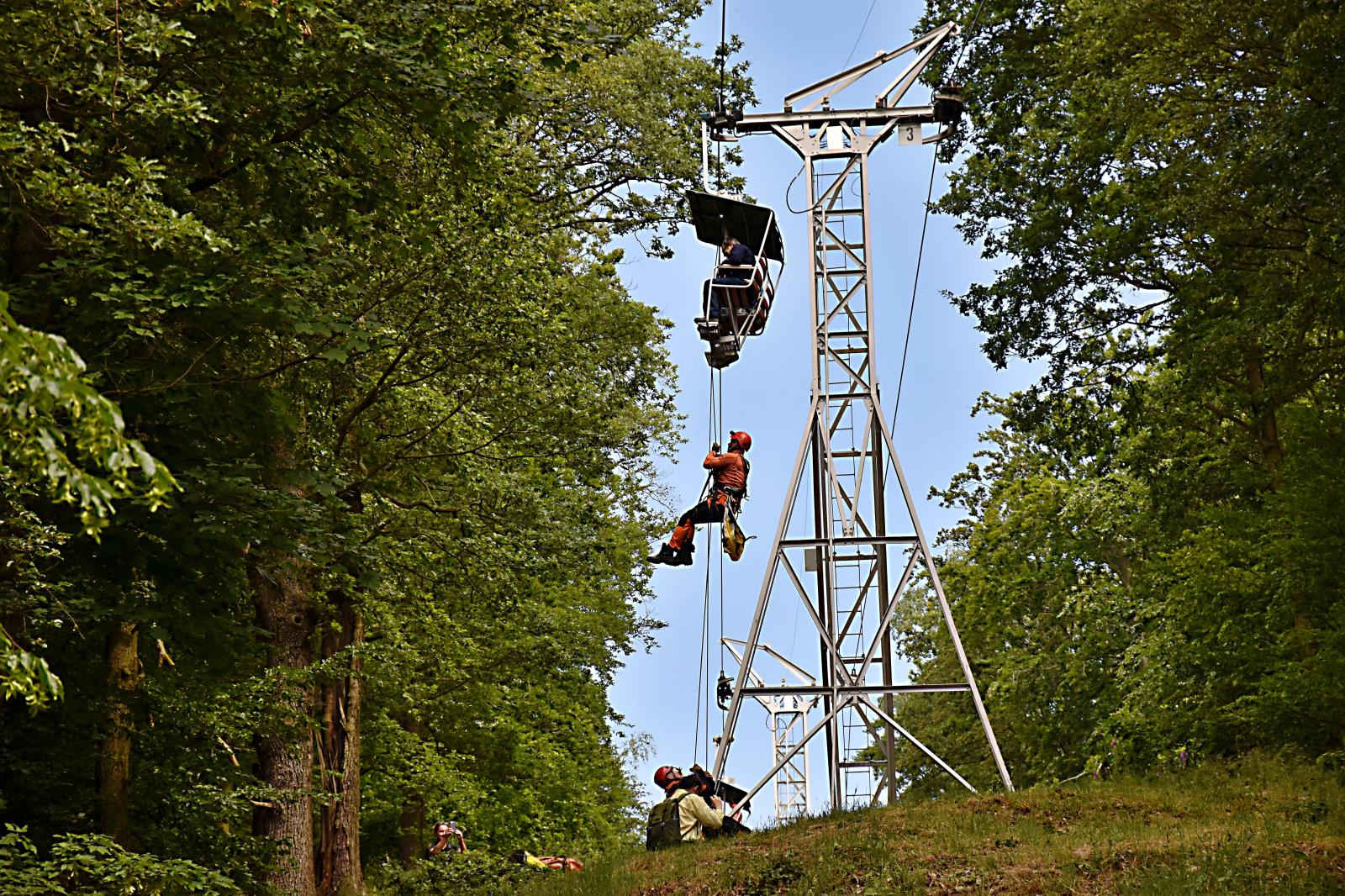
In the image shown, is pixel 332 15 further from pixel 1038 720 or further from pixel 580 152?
pixel 1038 720

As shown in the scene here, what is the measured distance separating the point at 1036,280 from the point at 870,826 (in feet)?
37.4

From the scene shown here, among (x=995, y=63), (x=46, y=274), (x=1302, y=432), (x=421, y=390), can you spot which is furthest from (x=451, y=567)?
(x=995, y=63)

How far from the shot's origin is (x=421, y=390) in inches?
724

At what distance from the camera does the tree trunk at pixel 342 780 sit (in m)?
20.6

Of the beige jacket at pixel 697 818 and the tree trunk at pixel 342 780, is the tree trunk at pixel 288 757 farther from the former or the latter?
the beige jacket at pixel 697 818

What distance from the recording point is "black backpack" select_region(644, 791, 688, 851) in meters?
16.2

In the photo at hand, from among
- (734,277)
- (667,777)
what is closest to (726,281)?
(734,277)

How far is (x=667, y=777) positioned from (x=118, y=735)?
5.70m

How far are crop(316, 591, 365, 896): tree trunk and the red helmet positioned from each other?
5.73 m

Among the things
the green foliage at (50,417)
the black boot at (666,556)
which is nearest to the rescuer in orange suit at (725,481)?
the black boot at (666,556)

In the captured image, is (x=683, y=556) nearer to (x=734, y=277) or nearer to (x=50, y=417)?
(x=734, y=277)

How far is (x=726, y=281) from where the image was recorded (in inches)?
757

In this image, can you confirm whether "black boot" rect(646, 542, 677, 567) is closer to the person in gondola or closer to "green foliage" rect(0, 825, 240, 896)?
the person in gondola

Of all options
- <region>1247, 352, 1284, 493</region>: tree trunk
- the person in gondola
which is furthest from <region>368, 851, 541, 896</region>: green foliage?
<region>1247, 352, 1284, 493</region>: tree trunk
